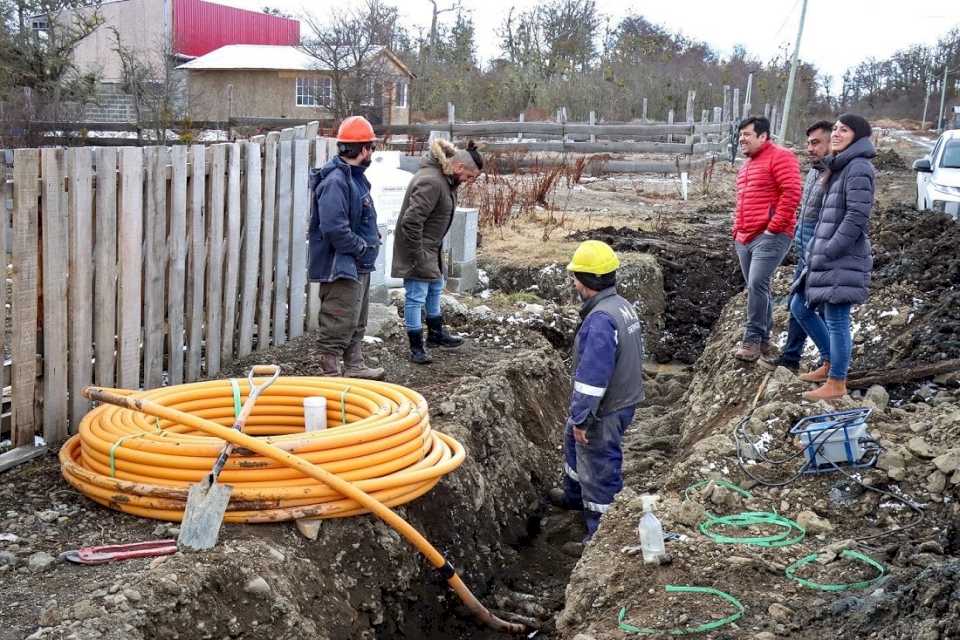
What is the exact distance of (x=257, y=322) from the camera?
7574 mm

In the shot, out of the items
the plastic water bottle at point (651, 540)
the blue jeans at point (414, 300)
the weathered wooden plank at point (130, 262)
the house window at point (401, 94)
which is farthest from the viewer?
the house window at point (401, 94)

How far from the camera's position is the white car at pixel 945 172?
15.6 metres

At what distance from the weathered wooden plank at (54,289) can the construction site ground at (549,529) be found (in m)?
0.26

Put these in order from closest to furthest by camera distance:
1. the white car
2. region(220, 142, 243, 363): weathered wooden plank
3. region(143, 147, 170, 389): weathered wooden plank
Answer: region(143, 147, 170, 389): weathered wooden plank → region(220, 142, 243, 363): weathered wooden plank → the white car

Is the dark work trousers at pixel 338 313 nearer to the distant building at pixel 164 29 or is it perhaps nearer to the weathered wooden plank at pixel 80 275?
the weathered wooden plank at pixel 80 275

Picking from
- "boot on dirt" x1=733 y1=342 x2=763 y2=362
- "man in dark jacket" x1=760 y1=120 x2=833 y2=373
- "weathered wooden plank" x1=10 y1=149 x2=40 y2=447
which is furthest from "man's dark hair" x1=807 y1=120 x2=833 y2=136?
"weathered wooden plank" x1=10 y1=149 x2=40 y2=447

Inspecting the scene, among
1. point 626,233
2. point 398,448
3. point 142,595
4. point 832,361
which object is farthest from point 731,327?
point 142,595

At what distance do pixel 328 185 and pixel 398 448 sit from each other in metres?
2.11

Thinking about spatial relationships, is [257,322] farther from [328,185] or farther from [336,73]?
[336,73]

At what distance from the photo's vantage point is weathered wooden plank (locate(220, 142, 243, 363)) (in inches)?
271

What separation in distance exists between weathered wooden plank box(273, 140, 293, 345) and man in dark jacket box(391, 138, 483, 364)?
34.7 inches

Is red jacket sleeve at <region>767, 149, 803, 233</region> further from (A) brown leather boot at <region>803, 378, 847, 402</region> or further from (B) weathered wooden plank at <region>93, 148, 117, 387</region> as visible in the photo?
(B) weathered wooden plank at <region>93, 148, 117, 387</region>

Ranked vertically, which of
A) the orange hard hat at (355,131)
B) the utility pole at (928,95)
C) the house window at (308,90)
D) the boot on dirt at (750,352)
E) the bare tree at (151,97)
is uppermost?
the utility pole at (928,95)

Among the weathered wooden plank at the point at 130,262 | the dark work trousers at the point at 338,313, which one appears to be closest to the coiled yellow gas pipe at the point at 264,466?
the weathered wooden plank at the point at 130,262
